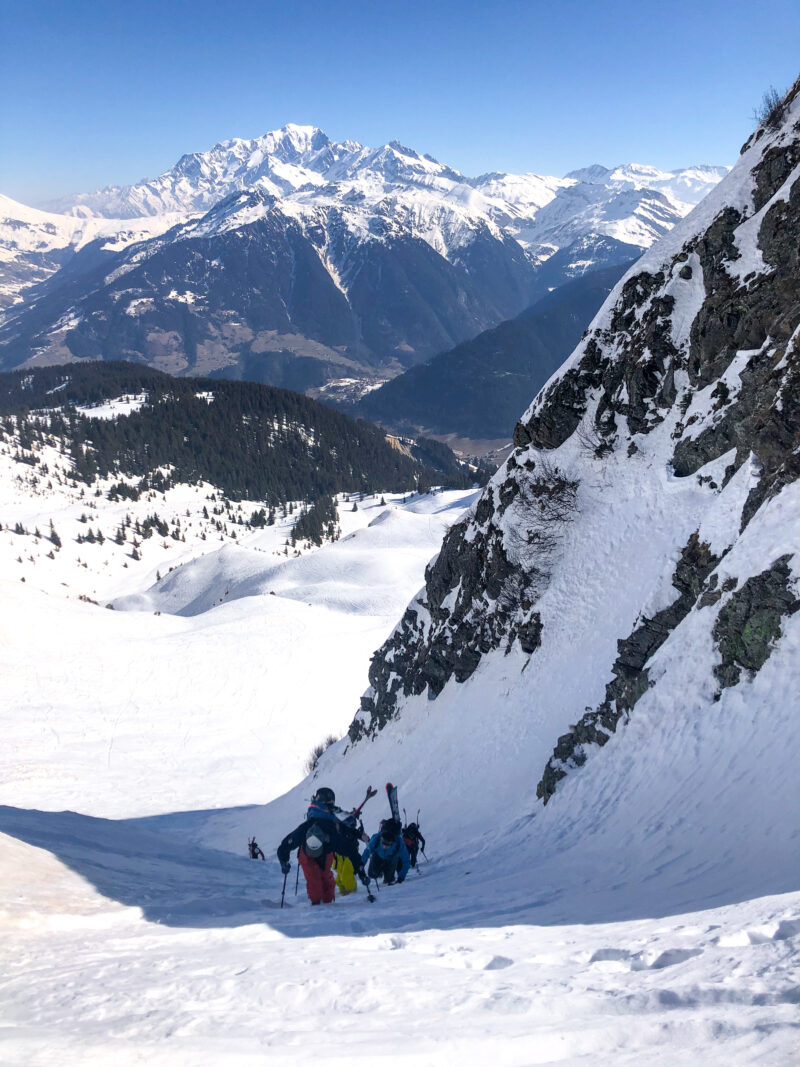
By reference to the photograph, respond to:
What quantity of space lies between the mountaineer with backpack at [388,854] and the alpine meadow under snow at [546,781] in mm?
623

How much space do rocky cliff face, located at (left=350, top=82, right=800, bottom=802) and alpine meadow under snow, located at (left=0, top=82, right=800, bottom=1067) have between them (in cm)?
9

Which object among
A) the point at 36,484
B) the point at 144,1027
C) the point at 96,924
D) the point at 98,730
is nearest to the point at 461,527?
the point at 96,924

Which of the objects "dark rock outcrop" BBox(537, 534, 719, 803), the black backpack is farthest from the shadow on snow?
"dark rock outcrop" BBox(537, 534, 719, 803)

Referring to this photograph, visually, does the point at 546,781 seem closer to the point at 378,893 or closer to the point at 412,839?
the point at 412,839

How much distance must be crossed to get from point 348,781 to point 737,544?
2004 centimetres

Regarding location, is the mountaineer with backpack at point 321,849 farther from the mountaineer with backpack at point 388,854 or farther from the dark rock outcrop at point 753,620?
the dark rock outcrop at point 753,620

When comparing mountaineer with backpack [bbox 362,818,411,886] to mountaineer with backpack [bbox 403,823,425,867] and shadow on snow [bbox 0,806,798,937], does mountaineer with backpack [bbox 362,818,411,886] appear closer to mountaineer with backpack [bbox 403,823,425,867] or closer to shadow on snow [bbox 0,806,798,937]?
shadow on snow [bbox 0,806,798,937]

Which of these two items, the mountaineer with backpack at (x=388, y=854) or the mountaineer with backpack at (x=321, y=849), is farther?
the mountaineer with backpack at (x=388, y=854)

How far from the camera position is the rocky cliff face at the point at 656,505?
41.2 ft

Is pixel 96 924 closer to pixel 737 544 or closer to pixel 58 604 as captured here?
pixel 737 544

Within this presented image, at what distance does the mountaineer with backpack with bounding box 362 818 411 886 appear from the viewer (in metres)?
12.8

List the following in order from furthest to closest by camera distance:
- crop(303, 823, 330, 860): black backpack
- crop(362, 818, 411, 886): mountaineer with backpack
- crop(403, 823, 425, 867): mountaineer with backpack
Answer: crop(403, 823, 425, 867): mountaineer with backpack
crop(362, 818, 411, 886): mountaineer with backpack
crop(303, 823, 330, 860): black backpack

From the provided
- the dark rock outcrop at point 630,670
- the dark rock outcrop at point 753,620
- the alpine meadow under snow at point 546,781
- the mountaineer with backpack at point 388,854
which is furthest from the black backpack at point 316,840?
the dark rock outcrop at point 753,620

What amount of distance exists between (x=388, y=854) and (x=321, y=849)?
2195 millimetres
